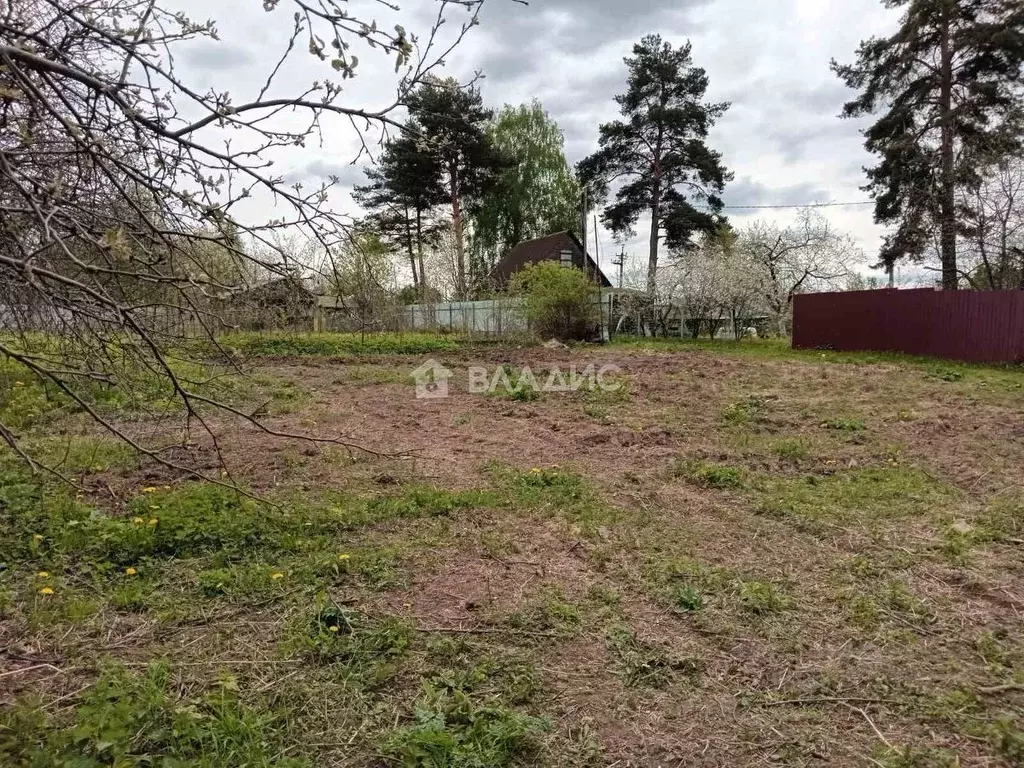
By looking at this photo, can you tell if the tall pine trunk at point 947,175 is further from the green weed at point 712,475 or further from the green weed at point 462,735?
the green weed at point 462,735

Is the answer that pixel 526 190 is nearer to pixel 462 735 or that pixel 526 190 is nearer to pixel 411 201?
pixel 411 201

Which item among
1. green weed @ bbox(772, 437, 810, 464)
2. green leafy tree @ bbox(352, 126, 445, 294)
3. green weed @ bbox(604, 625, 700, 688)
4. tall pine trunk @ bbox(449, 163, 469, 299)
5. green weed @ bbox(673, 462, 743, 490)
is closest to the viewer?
green weed @ bbox(604, 625, 700, 688)

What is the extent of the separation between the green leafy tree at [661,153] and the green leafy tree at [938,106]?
6.00m

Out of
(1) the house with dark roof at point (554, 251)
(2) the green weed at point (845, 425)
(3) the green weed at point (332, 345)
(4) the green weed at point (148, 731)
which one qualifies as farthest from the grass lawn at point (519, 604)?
(1) the house with dark roof at point (554, 251)

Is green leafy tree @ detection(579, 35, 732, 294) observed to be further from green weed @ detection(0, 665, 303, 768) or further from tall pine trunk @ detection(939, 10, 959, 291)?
green weed @ detection(0, 665, 303, 768)

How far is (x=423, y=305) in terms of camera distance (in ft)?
59.5

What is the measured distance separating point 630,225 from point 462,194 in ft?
22.6

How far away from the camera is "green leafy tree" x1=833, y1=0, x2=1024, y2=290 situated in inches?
534

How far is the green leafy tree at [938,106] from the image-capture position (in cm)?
1356

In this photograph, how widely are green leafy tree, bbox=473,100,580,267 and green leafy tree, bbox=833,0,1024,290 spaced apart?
15.2m

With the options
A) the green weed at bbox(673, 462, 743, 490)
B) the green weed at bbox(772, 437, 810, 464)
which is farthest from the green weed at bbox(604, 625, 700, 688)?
the green weed at bbox(772, 437, 810, 464)

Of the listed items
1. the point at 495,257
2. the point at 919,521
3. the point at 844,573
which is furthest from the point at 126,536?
the point at 495,257

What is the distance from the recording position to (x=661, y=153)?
2191 cm

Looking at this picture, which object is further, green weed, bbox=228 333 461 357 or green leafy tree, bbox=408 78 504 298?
green weed, bbox=228 333 461 357
